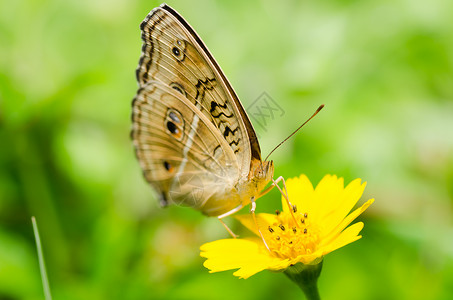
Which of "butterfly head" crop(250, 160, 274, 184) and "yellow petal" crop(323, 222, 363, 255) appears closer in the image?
"yellow petal" crop(323, 222, 363, 255)

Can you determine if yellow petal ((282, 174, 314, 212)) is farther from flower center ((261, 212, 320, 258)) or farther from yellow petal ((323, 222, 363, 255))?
yellow petal ((323, 222, 363, 255))

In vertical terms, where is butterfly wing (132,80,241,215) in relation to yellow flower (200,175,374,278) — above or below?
above

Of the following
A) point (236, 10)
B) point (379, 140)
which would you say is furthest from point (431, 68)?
point (236, 10)

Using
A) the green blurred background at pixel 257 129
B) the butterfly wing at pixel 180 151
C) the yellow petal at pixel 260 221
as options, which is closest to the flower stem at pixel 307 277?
the yellow petal at pixel 260 221

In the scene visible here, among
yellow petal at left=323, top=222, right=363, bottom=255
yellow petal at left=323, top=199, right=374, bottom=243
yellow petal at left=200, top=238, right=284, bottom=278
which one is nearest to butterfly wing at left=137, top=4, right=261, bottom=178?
yellow petal at left=200, top=238, right=284, bottom=278

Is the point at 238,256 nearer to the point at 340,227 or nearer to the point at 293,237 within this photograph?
the point at 293,237

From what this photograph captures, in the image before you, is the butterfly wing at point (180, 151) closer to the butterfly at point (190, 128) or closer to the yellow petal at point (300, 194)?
the butterfly at point (190, 128)

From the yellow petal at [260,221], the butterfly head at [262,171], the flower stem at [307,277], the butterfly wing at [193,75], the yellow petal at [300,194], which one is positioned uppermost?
the butterfly wing at [193,75]
